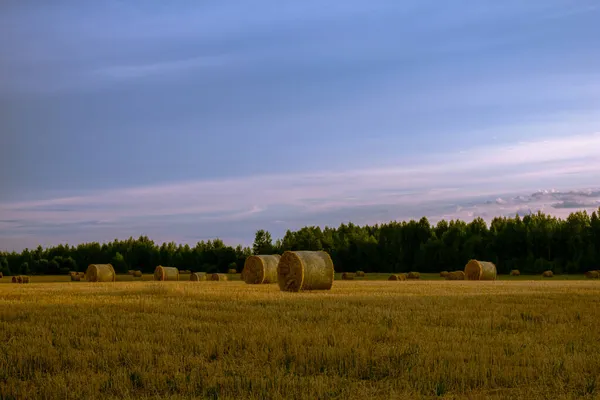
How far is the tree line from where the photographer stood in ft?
228

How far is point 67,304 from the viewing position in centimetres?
1658

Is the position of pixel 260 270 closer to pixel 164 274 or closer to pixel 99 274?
pixel 99 274

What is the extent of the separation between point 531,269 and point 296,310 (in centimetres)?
5682

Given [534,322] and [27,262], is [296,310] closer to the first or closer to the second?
[534,322]

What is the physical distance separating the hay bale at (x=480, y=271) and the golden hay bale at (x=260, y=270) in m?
16.6

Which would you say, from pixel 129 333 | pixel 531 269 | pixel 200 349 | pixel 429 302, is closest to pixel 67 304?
pixel 129 333

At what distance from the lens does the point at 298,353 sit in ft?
31.2

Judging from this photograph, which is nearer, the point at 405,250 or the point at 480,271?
the point at 480,271

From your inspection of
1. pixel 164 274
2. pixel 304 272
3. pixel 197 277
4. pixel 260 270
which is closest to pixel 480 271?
pixel 260 270

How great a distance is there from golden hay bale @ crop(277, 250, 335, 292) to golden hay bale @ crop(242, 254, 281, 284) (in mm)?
7212

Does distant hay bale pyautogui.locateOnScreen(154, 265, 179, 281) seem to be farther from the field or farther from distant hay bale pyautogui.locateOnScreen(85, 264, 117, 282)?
the field

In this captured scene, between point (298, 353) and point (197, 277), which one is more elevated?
point (298, 353)

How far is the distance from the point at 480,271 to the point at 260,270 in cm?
1759

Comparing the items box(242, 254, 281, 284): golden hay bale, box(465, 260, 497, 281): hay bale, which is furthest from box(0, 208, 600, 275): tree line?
box(242, 254, 281, 284): golden hay bale
